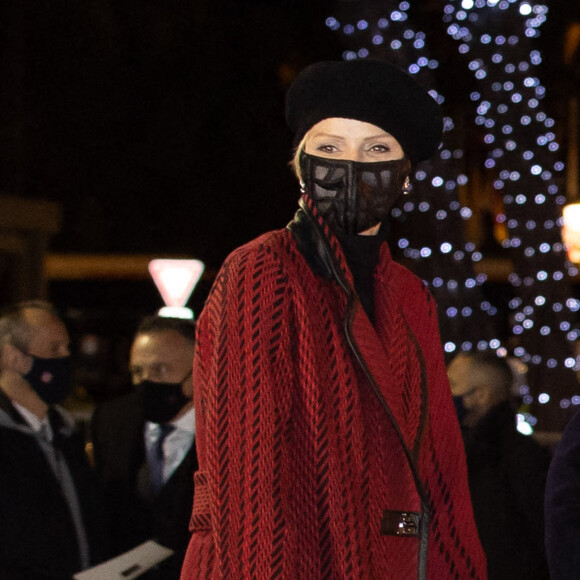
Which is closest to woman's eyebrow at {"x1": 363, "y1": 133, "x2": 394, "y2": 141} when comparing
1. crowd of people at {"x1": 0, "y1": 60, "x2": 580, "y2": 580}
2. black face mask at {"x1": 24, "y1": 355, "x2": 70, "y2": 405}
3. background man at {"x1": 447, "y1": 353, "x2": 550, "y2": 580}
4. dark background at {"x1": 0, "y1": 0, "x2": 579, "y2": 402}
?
crowd of people at {"x1": 0, "y1": 60, "x2": 580, "y2": 580}

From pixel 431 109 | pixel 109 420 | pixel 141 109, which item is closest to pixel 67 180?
pixel 141 109

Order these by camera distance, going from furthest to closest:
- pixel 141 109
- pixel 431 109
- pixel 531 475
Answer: pixel 141 109
pixel 531 475
pixel 431 109

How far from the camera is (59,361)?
15.6 ft

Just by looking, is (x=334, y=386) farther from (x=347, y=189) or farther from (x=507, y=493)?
(x=507, y=493)

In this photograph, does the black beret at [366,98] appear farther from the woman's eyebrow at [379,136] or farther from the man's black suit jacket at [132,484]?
the man's black suit jacket at [132,484]

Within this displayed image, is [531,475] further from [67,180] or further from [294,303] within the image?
[67,180]

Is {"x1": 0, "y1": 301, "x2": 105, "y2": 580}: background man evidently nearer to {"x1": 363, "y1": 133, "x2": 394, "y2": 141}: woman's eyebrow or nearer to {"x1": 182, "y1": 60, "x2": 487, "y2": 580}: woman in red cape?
{"x1": 182, "y1": 60, "x2": 487, "y2": 580}: woman in red cape

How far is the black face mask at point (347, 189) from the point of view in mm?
2240

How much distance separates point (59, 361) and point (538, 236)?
25.8 ft

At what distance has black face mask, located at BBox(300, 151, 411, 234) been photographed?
224 centimetres

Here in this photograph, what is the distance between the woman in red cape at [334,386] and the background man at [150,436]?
91.9 inches

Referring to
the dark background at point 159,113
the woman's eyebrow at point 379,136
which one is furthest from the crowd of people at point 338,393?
the dark background at point 159,113

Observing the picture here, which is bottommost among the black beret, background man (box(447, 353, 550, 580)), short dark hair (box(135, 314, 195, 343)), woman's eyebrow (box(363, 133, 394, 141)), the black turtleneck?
background man (box(447, 353, 550, 580))

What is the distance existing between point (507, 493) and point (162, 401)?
146 centimetres
